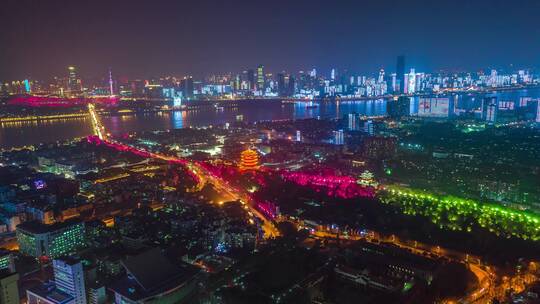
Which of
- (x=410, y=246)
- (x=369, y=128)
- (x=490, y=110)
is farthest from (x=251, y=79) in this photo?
(x=410, y=246)

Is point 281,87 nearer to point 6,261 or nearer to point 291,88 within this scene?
Result: point 291,88

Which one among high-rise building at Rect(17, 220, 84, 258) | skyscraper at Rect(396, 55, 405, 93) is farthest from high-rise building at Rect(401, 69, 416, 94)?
high-rise building at Rect(17, 220, 84, 258)

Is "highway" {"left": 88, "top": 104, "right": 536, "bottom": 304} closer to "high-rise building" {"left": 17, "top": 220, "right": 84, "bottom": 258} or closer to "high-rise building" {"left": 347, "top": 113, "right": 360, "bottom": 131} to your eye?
"high-rise building" {"left": 17, "top": 220, "right": 84, "bottom": 258}

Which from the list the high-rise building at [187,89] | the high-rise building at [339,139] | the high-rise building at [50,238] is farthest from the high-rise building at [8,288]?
the high-rise building at [187,89]

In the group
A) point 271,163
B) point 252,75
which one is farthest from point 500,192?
point 252,75

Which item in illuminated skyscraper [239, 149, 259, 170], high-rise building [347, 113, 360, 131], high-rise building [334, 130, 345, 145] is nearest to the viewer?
illuminated skyscraper [239, 149, 259, 170]

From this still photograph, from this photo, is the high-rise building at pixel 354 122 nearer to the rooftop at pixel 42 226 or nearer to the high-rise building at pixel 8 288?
the rooftop at pixel 42 226
